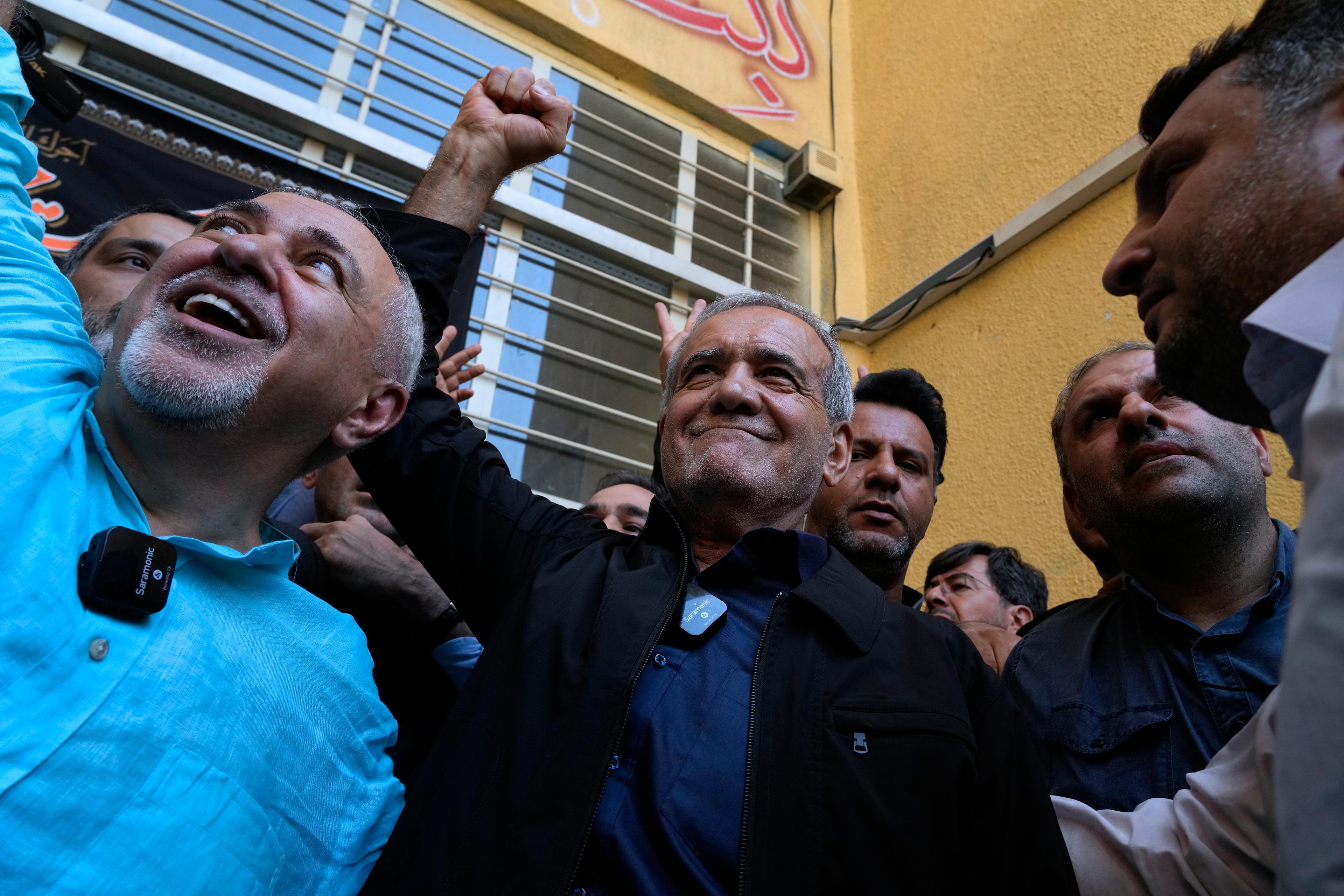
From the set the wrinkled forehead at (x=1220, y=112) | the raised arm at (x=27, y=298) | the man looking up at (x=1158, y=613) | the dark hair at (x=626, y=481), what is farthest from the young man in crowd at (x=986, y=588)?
the raised arm at (x=27, y=298)

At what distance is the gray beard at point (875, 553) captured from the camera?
219cm

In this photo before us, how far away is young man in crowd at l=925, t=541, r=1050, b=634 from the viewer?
271 centimetres

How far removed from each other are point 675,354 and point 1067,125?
9.89 feet

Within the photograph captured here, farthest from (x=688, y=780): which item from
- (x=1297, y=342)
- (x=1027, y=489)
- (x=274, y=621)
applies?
(x=1027, y=489)

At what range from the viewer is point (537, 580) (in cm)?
142

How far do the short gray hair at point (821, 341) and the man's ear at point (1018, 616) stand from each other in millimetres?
1252

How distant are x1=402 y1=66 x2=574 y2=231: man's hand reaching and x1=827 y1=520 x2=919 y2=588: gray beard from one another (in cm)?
126

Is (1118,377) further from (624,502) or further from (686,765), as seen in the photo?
(624,502)

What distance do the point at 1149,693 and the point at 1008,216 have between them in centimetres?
316

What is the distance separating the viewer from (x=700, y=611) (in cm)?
132

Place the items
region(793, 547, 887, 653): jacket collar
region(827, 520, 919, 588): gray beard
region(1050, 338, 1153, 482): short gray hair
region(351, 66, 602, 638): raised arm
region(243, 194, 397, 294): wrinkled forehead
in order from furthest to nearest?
region(827, 520, 919, 588): gray beard → region(1050, 338, 1153, 482): short gray hair → region(351, 66, 602, 638): raised arm → region(243, 194, 397, 294): wrinkled forehead → region(793, 547, 887, 653): jacket collar

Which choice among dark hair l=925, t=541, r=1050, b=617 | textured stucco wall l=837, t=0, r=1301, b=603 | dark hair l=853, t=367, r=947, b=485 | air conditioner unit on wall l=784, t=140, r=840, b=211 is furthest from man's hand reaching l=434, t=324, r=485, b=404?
air conditioner unit on wall l=784, t=140, r=840, b=211

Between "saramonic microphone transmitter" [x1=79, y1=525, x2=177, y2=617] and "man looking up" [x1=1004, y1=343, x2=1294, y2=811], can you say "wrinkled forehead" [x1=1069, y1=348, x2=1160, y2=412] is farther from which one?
"saramonic microphone transmitter" [x1=79, y1=525, x2=177, y2=617]

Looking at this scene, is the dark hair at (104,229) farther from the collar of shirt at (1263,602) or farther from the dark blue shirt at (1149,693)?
the collar of shirt at (1263,602)
